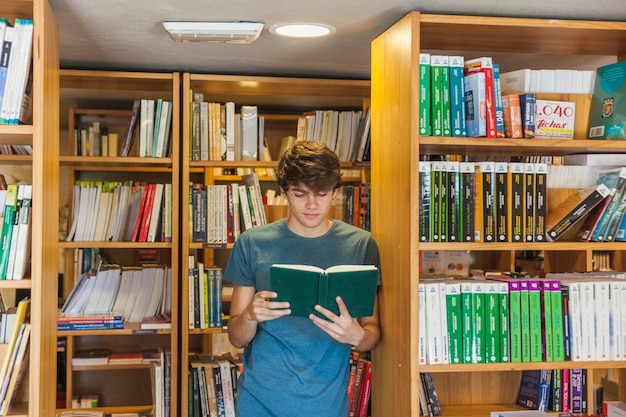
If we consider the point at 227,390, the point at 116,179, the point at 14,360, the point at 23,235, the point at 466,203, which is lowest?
the point at 227,390

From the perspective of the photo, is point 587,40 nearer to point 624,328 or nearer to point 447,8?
point 447,8

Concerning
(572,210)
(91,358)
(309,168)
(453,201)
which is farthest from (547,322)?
(91,358)

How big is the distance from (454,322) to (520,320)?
0.71 ft

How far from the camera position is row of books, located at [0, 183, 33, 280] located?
2.02 meters

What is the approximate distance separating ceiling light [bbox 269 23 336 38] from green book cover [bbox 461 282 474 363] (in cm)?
→ 101

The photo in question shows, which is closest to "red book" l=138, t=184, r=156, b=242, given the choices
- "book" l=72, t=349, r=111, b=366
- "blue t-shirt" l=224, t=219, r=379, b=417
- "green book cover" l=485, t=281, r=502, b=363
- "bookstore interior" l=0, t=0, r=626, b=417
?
"book" l=72, t=349, r=111, b=366

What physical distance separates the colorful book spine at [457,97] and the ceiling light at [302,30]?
517mm

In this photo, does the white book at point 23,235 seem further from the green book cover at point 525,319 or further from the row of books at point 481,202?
the green book cover at point 525,319

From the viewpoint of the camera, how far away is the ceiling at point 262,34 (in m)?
2.16

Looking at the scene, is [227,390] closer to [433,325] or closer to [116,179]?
[433,325]

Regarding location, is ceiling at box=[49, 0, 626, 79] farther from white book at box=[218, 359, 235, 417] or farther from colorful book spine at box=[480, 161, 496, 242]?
white book at box=[218, 359, 235, 417]

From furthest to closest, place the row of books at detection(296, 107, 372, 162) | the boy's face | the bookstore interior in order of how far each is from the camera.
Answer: the row of books at detection(296, 107, 372, 162) → the boy's face → the bookstore interior

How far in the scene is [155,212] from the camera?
337 centimetres

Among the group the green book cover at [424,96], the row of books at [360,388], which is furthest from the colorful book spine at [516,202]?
the row of books at [360,388]
